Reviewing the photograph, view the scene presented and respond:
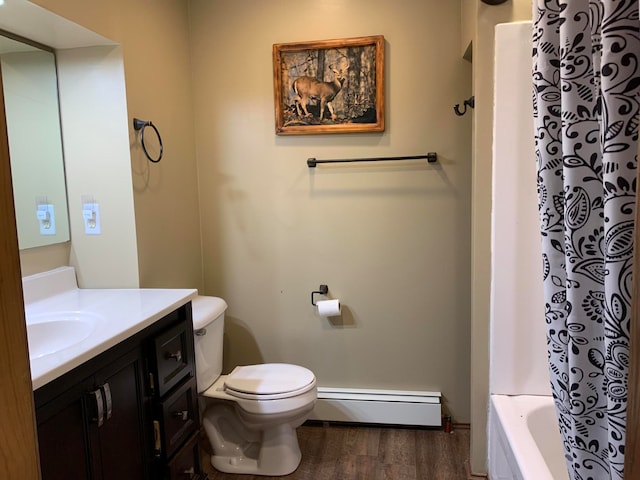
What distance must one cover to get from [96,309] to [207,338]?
0.58 m

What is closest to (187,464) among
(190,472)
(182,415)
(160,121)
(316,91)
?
(190,472)

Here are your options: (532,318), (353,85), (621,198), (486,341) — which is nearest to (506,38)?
(353,85)

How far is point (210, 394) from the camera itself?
2203 millimetres

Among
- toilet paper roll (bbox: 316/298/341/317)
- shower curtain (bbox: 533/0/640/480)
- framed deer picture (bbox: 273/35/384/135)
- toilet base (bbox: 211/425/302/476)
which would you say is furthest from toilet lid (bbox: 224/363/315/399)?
shower curtain (bbox: 533/0/640/480)

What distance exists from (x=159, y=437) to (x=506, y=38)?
74.9 inches

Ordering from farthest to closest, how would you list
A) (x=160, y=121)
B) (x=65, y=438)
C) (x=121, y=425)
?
1. (x=160, y=121)
2. (x=121, y=425)
3. (x=65, y=438)

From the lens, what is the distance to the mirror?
1.81m

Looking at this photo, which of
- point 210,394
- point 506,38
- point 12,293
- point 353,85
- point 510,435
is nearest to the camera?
point 12,293

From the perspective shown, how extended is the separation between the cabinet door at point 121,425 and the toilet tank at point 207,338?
0.51 metres

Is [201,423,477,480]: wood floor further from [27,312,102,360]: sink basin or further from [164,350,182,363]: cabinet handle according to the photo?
[27,312,102,360]: sink basin

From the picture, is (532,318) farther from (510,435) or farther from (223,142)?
(223,142)

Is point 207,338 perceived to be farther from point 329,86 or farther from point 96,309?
point 329,86

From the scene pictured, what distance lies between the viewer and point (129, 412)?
1.48 m

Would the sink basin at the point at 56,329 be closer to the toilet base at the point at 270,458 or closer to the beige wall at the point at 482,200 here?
the toilet base at the point at 270,458
